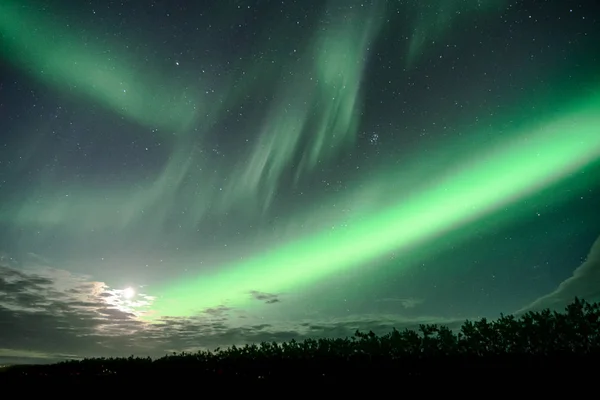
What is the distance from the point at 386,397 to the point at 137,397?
18.5 metres

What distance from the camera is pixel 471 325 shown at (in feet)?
639

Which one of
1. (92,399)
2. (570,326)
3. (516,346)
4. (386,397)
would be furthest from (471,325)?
(92,399)

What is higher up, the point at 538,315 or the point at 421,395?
the point at 538,315

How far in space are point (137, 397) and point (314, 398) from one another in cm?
1282

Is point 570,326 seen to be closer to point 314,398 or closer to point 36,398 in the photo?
point 314,398

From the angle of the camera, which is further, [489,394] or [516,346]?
[516,346]

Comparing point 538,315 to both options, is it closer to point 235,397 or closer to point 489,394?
point 489,394

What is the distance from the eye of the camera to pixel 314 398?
87.6 ft

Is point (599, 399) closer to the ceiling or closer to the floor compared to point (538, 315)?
closer to the floor

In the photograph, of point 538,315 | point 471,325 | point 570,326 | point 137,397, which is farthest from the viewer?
point 471,325

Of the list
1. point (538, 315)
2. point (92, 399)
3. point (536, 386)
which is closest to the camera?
point (92, 399)

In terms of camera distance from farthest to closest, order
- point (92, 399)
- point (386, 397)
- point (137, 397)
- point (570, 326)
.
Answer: point (570, 326)
point (386, 397)
point (137, 397)
point (92, 399)

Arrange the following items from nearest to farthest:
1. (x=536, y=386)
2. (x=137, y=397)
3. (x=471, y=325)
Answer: (x=137, y=397) → (x=536, y=386) → (x=471, y=325)

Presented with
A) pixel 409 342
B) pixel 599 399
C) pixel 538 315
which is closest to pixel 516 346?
pixel 538 315
